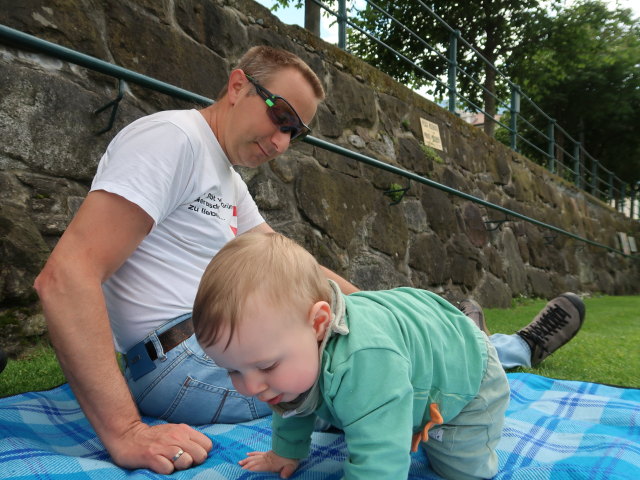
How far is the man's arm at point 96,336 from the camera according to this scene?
93 cm

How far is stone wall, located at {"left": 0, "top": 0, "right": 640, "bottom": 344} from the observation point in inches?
65.7

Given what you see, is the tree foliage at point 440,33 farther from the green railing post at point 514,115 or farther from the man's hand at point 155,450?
the man's hand at point 155,450

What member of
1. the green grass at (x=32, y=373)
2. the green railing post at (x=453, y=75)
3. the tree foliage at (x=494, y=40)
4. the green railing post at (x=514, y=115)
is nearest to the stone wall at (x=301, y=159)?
the green grass at (x=32, y=373)

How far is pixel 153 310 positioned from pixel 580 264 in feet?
26.2

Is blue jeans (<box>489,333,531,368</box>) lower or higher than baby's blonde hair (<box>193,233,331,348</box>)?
lower

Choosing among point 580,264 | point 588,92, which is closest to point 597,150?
point 588,92

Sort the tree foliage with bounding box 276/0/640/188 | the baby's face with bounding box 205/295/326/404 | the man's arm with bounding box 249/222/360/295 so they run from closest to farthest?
1. the baby's face with bounding box 205/295/326/404
2. the man's arm with bounding box 249/222/360/295
3. the tree foliage with bounding box 276/0/640/188

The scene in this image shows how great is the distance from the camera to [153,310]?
115cm

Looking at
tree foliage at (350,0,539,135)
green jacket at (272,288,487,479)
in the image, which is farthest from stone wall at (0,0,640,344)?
tree foliage at (350,0,539,135)

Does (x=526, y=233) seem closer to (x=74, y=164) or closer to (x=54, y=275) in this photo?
(x=74, y=164)

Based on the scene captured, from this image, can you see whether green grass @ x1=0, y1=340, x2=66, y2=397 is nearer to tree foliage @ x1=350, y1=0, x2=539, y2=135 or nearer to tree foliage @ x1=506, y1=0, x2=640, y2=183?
tree foliage @ x1=350, y1=0, x2=539, y2=135

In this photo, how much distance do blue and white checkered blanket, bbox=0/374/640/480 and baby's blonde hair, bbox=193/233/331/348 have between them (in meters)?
0.36

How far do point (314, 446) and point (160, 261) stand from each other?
1.91 ft

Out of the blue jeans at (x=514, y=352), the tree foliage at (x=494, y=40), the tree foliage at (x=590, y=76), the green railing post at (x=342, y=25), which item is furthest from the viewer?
the tree foliage at (x=590, y=76)
